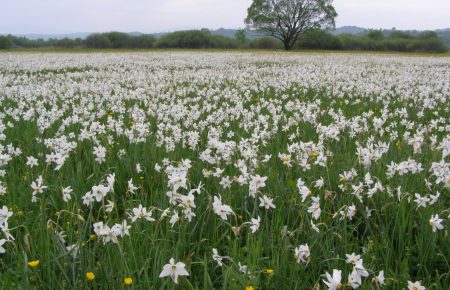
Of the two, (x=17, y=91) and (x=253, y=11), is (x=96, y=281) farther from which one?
(x=253, y=11)

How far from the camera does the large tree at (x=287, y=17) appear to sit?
225 feet

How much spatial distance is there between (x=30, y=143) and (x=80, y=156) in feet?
2.82

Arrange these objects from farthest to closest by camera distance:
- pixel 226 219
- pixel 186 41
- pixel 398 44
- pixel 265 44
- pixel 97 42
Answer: pixel 265 44
pixel 398 44
pixel 186 41
pixel 97 42
pixel 226 219

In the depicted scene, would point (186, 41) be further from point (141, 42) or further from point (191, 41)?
point (141, 42)

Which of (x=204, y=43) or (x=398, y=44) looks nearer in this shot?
(x=204, y=43)

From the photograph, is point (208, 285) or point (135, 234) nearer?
point (208, 285)

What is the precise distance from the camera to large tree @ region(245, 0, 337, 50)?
68438 millimetres

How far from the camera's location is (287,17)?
226 feet

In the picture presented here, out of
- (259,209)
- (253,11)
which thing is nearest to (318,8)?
(253,11)

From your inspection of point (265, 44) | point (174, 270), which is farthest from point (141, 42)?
point (174, 270)

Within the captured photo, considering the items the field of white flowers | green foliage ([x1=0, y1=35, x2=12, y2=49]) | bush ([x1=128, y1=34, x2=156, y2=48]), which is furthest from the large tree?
the field of white flowers

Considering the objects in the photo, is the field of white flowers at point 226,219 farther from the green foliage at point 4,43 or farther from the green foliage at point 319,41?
the green foliage at point 319,41

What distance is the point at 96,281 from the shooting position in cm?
234

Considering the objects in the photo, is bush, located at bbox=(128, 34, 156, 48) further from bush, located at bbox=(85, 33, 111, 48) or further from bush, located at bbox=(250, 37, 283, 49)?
bush, located at bbox=(250, 37, 283, 49)
